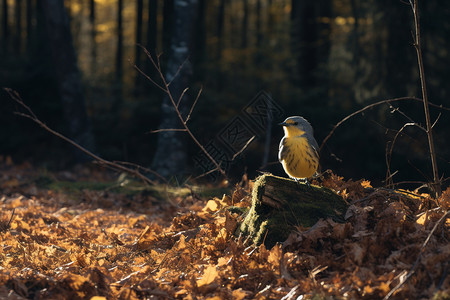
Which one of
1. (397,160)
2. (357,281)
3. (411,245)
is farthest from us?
(397,160)

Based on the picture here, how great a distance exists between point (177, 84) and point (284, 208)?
6179 millimetres

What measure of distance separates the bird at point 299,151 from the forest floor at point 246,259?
46 centimetres

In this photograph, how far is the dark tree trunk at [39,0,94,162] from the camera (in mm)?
11695

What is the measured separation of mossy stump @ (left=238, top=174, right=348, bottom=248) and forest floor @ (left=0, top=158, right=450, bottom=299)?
0.16 metres

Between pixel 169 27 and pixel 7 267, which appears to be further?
pixel 169 27

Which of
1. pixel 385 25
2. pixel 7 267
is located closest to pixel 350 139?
pixel 385 25

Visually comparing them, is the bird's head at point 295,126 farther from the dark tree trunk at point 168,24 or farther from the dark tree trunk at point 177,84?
the dark tree trunk at point 168,24

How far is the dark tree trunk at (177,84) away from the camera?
10.3m

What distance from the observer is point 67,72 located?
12273mm

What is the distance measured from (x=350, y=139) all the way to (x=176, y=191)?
20.8 feet

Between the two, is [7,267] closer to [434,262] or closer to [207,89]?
[434,262]

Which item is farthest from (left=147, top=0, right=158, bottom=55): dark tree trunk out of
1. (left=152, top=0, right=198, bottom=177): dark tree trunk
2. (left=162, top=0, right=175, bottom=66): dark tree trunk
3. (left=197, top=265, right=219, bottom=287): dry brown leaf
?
(left=197, top=265, right=219, bottom=287): dry brown leaf

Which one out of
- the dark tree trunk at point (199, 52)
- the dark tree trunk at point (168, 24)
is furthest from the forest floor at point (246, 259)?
the dark tree trunk at point (168, 24)

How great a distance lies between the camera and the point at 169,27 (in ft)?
49.0
